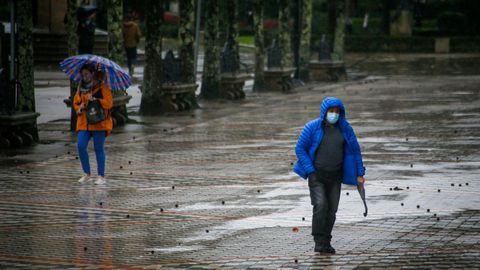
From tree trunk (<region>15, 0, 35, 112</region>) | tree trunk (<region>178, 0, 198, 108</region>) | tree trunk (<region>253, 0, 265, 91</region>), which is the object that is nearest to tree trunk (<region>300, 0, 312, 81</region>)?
tree trunk (<region>253, 0, 265, 91</region>)

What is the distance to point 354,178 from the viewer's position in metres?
11.1

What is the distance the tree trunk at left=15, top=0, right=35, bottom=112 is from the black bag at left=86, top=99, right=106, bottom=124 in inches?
199

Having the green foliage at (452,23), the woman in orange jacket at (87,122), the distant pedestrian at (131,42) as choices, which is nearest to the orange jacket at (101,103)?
the woman in orange jacket at (87,122)

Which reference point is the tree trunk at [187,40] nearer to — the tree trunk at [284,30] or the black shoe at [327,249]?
the tree trunk at [284,30]

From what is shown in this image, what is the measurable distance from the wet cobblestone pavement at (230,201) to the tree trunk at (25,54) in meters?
0.90

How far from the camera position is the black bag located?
16.0 metres

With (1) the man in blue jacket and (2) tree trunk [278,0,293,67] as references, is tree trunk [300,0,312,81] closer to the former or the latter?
(2) tree trunk [278,0,293,67]

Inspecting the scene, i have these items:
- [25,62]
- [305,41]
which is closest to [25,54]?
[25,62]

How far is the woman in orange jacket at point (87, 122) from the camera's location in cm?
1600

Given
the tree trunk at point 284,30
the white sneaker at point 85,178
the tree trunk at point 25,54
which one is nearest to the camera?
the white sneaker at point 85,178

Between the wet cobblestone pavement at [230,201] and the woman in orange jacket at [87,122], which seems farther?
the woman in orange jacket at [87,122]

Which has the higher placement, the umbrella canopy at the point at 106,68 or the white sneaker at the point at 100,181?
the umbrella canopy at the point at 106,68

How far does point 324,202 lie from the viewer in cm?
1110

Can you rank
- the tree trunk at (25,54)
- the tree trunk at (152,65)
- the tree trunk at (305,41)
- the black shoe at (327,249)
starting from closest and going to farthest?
the black shoe at (327,249)
the tree trunk at (25,54)
the tree trunk at (152,65)
the tree trunk at (305,41)
